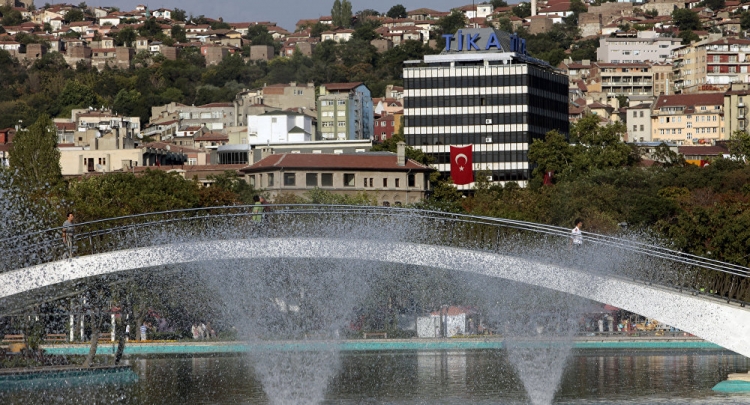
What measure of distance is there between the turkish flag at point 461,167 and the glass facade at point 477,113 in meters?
1.07

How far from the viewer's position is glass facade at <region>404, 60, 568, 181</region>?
125000 millimetres

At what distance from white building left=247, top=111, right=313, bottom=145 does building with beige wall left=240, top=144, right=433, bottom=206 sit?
34.6m

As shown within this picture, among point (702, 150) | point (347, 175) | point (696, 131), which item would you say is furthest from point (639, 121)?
point (347, 175)

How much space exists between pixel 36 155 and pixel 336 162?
24646 mm

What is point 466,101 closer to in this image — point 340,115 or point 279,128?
point 279,128

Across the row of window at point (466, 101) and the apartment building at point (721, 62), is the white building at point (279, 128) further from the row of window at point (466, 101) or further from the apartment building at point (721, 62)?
the apartment building at point (721, 62)

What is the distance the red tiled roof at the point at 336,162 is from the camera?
4377 inches

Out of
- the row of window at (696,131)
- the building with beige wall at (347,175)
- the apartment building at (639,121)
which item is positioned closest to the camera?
the building with beige wall at (347,175)

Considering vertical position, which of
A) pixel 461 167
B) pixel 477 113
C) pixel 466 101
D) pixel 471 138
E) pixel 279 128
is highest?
pixel 466 101

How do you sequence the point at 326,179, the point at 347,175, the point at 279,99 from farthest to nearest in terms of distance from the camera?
the point at 279,99 → the point at 347,175 → the point at 326,179

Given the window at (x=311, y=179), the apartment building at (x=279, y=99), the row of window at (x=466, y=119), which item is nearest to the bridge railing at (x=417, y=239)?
the window at (x=311, y=179)

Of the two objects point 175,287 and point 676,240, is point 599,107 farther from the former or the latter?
point 175,287

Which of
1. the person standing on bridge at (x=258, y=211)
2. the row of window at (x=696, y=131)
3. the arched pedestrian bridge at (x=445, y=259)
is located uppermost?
the person standing on bridge at (x=258, y=211)

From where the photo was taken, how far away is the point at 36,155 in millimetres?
97000
